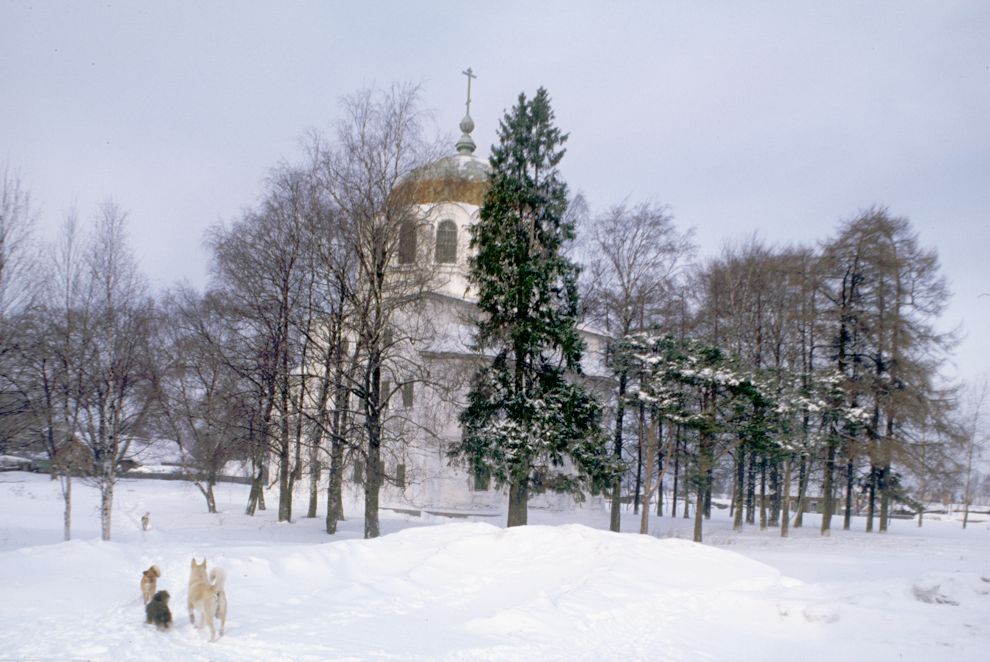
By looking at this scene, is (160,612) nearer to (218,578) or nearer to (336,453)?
(218,578)

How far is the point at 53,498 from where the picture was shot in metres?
32.3

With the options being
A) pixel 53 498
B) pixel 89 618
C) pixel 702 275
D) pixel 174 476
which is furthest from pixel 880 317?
pixel 174 476

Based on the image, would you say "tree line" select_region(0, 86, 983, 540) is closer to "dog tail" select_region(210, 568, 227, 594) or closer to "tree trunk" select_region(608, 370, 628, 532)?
"tree trunk" select_region(608, 370, 628, 532)

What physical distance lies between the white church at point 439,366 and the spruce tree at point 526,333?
780 mm

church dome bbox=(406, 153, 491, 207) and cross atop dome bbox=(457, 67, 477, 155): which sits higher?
cross atop dome bbox=(457, 67, 477, 155)

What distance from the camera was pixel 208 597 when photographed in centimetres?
704

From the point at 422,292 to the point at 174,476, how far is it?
3584cm

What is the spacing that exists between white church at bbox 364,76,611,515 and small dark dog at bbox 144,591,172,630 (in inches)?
406

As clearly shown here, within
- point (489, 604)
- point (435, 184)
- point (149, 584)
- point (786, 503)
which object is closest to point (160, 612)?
point (149, 584)

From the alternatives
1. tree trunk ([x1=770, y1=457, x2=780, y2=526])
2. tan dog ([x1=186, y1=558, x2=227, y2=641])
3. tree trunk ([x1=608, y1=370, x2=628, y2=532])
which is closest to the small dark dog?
tan dog ([x1=186, y1=558, x2=227, y2=641])

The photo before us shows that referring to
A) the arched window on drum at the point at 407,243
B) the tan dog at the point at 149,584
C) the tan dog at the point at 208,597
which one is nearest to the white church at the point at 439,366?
the arched window on drum at the point at 407,243

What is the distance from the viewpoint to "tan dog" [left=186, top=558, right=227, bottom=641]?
705 cm

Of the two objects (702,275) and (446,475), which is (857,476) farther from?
(446,475)

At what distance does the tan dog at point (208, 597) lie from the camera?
705 centimetres
